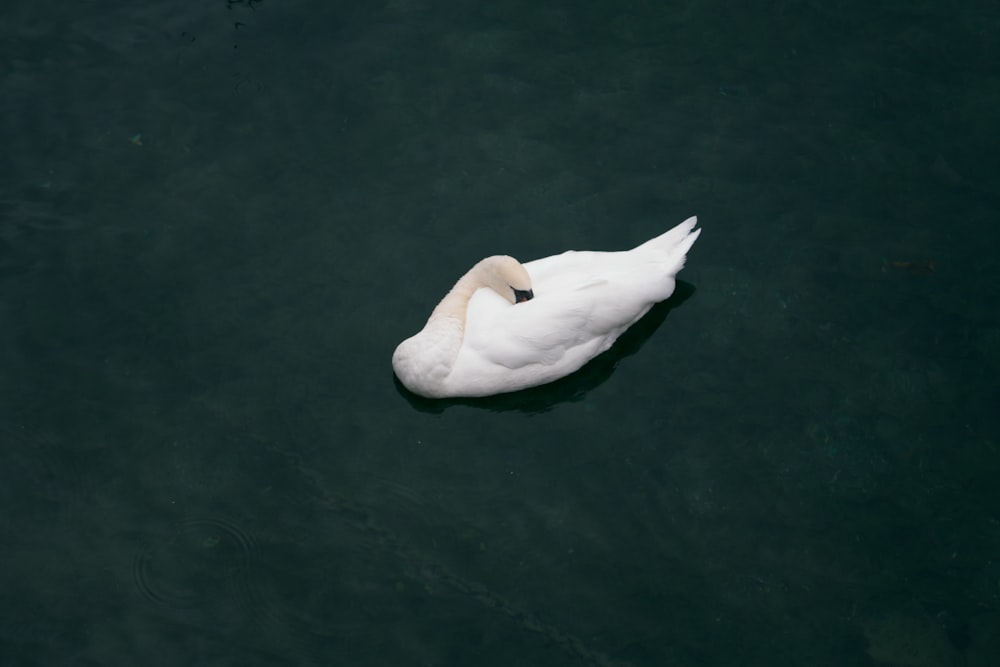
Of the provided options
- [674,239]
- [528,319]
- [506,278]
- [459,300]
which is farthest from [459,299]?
[674,239]

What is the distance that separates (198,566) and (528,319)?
10.7 feet

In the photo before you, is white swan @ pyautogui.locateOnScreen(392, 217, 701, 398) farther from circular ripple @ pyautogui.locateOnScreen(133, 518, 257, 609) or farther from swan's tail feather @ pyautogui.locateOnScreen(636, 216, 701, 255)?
circular ripple @ pyautogui.locateOnScreen(133, 518, 257, 609)

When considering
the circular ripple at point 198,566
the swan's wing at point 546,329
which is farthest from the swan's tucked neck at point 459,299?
the circular ripple at point 198,566

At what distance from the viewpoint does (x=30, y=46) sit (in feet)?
41.3

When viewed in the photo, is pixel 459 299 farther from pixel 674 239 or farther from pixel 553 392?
pixel 674 239

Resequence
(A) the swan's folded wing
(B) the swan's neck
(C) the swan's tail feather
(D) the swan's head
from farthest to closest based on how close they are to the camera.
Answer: (C) the swan's tail feather → (B) the swan's neck → (D) the swan's head → (A) the swan's folded wing

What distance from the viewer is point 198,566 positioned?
8742 mm

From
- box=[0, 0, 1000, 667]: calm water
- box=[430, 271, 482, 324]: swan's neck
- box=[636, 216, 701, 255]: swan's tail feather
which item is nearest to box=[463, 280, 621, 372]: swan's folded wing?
box=[430, 271, 482, 324]: swan's neck

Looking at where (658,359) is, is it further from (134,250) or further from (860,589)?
(134,250)

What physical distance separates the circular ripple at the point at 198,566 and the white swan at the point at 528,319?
6.39 ft

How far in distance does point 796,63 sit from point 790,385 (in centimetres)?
421

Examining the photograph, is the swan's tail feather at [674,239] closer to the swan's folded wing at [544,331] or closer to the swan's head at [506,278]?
the swan's folded wing at [544,331]

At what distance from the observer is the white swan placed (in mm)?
9594

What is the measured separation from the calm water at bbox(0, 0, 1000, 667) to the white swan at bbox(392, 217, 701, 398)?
0.33m
